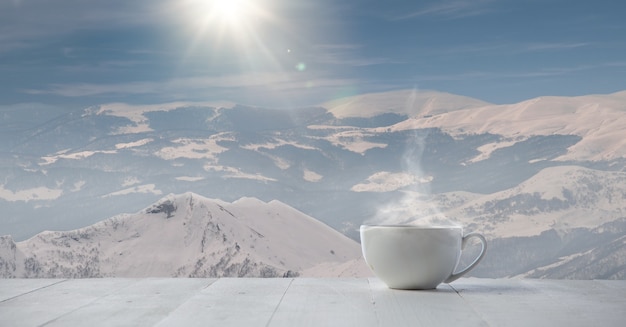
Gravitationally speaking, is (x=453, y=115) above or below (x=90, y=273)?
above

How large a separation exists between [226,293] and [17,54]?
2717 mm

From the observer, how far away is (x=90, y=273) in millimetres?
3631

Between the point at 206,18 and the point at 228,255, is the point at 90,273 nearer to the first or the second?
the point at 228,255

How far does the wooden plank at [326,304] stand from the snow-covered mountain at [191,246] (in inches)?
69.8

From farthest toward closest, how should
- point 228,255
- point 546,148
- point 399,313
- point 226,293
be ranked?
point 546,148, point 228,255, point 226,293, point 399,313

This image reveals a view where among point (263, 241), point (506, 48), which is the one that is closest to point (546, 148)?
point (506, 48)

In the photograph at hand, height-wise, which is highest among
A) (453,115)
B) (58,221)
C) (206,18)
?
(206,18)

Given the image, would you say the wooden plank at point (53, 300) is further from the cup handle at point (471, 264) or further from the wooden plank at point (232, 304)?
the cup handle at point (471, 264)

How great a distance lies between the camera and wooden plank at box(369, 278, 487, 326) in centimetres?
121

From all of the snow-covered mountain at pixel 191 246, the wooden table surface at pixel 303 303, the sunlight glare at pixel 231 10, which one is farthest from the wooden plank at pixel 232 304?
the sunlight glare at pixel 231 10

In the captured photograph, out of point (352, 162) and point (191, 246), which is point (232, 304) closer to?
point (191, 246)

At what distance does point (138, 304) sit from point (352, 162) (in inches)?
109

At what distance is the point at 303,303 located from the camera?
4.57 ft

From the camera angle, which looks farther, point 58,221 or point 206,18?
point 58,221
